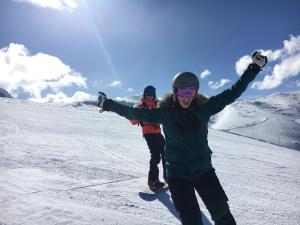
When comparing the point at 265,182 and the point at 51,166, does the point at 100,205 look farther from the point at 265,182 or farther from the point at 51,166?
the point at 265,182

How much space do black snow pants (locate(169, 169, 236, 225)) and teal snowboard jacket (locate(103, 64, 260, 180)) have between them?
9 cm

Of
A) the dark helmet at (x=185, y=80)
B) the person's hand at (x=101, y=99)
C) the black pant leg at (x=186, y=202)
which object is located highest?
the dark helmet at (x=185, y=80)

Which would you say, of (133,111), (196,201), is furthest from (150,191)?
(196,201)

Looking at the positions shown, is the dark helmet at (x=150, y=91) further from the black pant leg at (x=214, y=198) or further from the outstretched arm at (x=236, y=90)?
the black pant leg at (x=214, y=198)

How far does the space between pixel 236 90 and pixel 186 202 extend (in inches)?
57.3

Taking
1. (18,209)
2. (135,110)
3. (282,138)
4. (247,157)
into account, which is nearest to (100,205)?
(18,209)

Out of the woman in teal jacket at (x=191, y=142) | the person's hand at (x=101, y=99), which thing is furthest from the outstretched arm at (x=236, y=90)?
the person's hand at (x=101, y=99)

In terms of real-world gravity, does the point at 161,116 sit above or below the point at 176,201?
above

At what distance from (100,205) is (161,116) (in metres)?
2.58

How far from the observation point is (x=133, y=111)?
13.7ft

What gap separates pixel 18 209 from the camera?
521 centimetres

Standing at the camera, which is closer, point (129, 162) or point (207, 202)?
point (207, 202)

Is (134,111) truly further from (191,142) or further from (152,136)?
(152,136)

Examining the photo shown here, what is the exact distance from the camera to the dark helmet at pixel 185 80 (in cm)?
392
